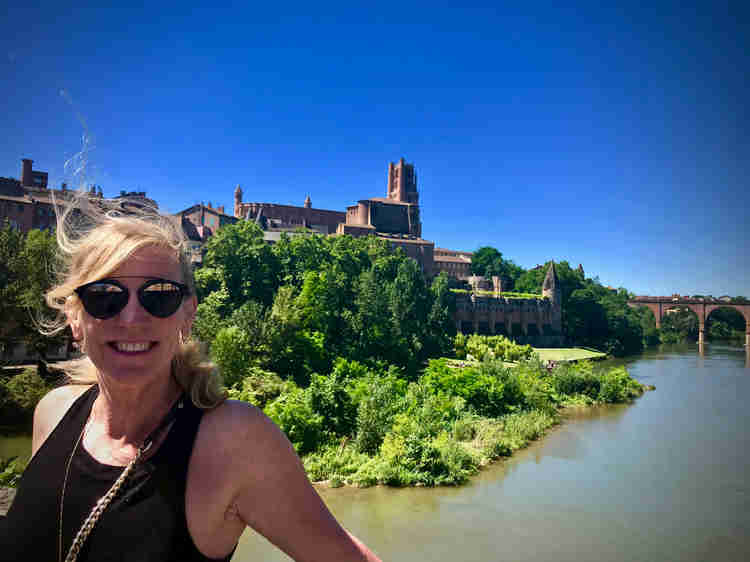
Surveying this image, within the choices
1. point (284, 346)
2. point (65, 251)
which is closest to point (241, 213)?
point (284, 346)

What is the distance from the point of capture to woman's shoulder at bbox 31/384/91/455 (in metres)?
1.68

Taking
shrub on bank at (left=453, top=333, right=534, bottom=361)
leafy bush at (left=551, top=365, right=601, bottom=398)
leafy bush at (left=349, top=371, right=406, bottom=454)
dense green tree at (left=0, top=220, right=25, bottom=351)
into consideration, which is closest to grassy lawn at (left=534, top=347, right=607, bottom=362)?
shrub on bank at (left=453, top=333, right=534, bottom=361)

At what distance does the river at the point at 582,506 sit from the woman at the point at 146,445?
855cm

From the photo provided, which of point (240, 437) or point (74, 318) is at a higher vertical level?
point (74, 318)

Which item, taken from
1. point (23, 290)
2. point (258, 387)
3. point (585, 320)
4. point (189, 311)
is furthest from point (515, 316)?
point (189, 311)

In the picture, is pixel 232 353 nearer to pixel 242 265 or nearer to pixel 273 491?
pixel 242 265

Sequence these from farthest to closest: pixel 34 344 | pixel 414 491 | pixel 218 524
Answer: pixel 34 344 → pixel 414 491 → pixel 218 524

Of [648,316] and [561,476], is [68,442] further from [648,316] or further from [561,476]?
[648,316]

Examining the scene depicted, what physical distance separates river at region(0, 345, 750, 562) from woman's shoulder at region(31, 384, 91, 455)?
8.34 metres

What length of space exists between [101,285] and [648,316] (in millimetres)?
75117

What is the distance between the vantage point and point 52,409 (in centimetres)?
173

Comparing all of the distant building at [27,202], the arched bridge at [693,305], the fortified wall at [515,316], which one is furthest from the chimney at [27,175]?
the arched bridge at [693,305]

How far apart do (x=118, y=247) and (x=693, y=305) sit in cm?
7595

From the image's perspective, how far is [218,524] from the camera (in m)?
1.31
